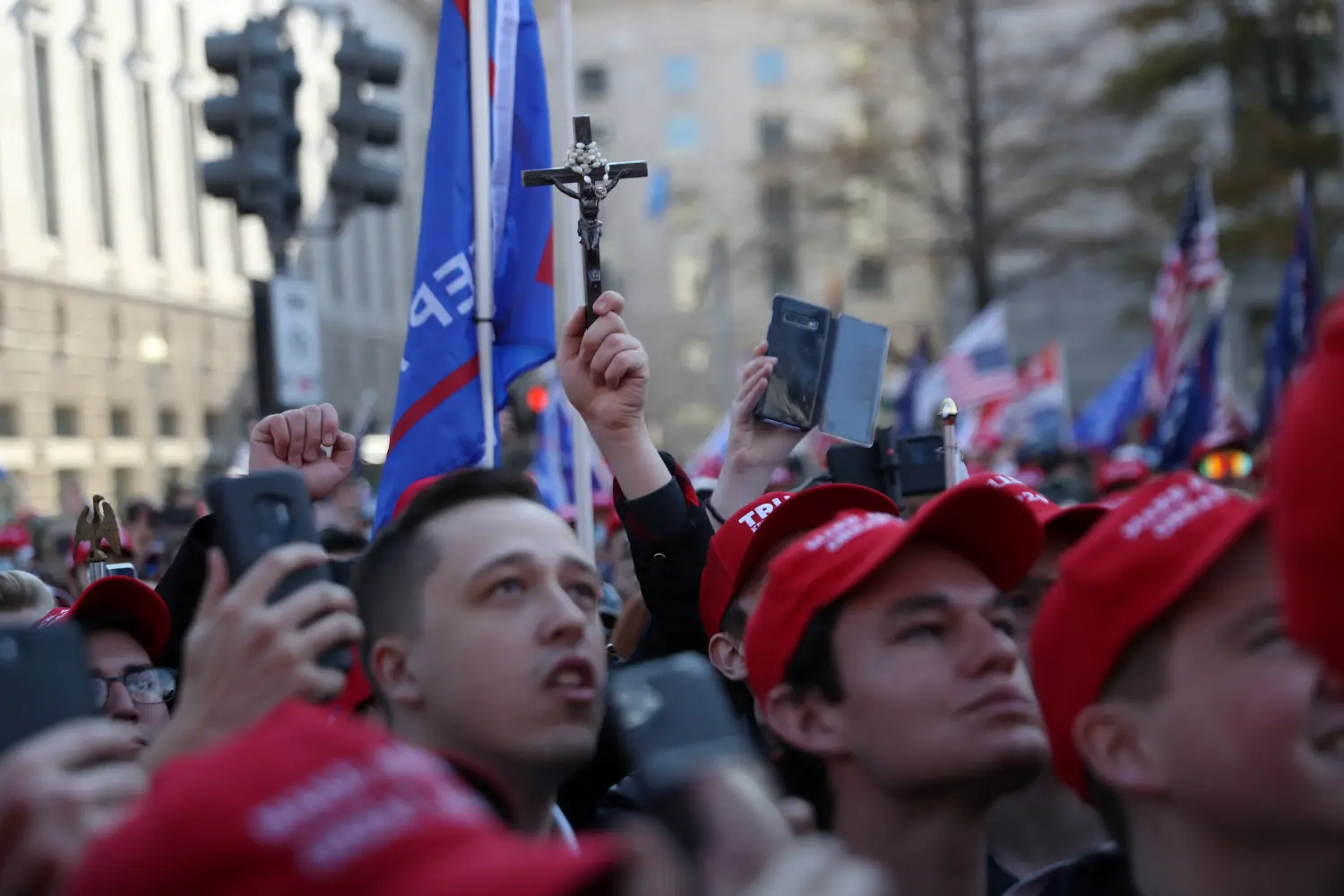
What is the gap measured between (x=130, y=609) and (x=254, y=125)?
653cm

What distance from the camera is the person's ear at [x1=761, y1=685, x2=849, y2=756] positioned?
279 cm

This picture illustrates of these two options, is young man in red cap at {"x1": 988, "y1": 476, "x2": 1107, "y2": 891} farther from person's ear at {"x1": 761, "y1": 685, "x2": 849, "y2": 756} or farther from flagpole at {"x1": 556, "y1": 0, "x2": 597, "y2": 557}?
flagpole at {"x1": 556, "y1": 0, "x2": 597, "y2": 557}

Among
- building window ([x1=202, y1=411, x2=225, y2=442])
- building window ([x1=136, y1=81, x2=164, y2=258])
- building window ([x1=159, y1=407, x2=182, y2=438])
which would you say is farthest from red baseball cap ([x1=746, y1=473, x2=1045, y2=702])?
building window ([x1=202, y1=411, x2=225, y2=442])

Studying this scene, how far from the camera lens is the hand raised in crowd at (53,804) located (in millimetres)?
1849

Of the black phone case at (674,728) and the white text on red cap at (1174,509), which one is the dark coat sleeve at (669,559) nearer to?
the white text on red cap at (1174,509)

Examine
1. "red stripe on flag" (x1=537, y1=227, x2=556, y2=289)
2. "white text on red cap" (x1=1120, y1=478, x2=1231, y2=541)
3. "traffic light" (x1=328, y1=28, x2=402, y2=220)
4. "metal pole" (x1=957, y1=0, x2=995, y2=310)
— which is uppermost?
"metal pole" (x1=957, y1=0, x2=995, y2=310)

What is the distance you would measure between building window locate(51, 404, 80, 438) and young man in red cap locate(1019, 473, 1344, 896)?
2940cm

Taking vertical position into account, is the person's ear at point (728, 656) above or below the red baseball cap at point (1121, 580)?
below

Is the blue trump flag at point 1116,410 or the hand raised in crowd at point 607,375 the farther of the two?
the blue trump flag at point 1116,410

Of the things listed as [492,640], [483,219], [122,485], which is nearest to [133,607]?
[492,640]

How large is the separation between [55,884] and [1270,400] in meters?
12.8

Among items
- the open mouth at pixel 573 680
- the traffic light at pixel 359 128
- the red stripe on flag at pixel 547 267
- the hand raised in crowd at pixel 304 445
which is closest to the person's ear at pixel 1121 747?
the open mouth at pixel 573 680

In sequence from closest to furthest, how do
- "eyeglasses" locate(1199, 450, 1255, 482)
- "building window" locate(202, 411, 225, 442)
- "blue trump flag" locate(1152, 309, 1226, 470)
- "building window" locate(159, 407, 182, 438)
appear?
"eyeglasses" locate(1199, 450, 1255, 482)
"blue trump flag" locate(1152, 309, 1226, 470)
"building window" locate(159, 407, 182, 438)
"building window" locate(202, 411, 225, 442)

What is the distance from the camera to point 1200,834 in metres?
2.27
